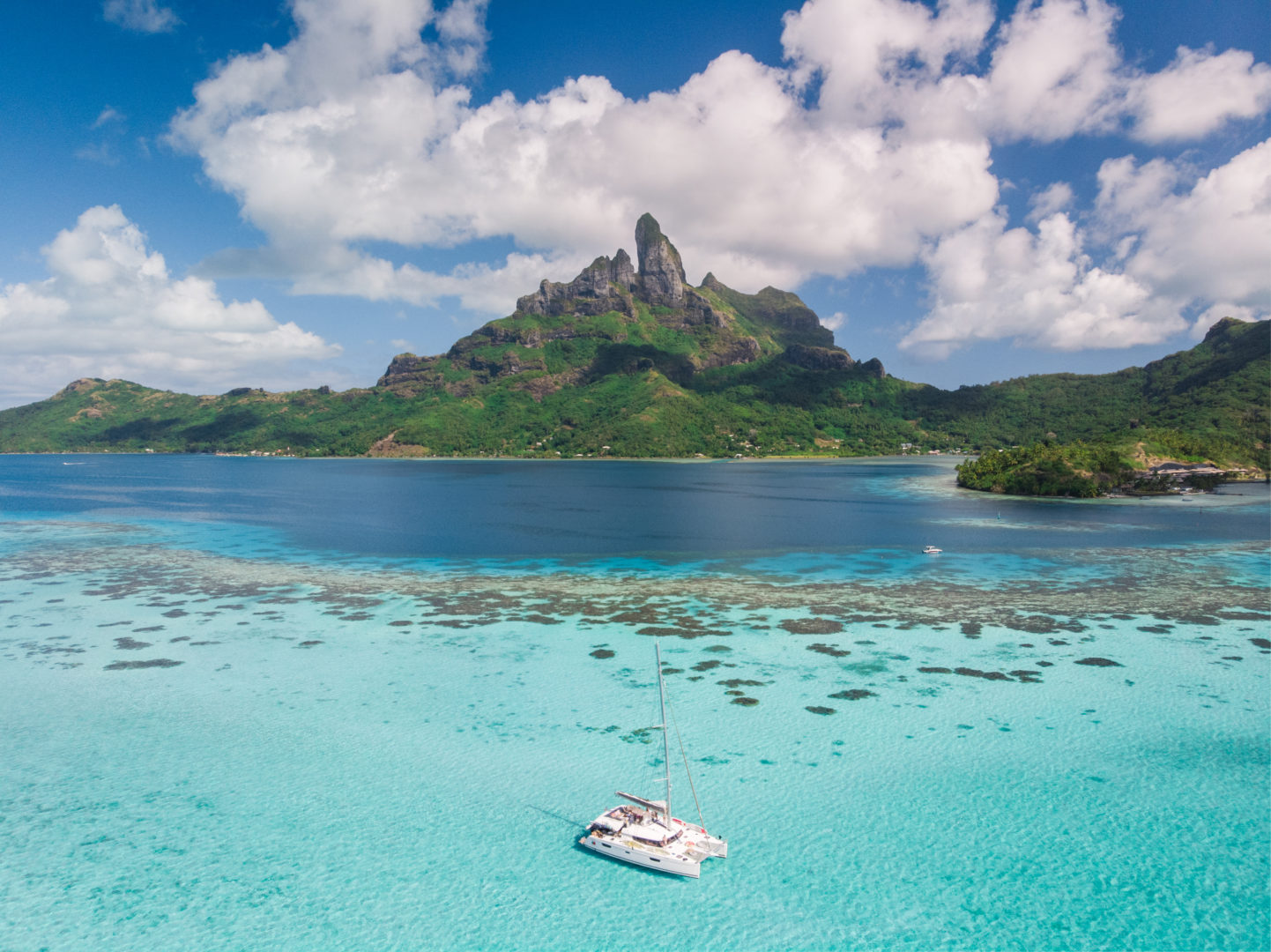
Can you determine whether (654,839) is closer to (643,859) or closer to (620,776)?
(643,859)

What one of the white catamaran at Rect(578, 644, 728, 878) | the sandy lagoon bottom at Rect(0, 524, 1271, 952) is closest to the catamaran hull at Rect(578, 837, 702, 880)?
the white catamaran at Rect(578, 644, 728, 878)

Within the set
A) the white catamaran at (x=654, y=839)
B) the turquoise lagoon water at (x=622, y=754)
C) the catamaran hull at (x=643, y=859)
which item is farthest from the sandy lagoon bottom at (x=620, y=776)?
the white catamaran at (x=654, y=839)

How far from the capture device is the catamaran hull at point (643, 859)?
646 inches

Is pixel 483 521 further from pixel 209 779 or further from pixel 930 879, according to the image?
pixel 930 879

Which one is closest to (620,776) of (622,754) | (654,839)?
(622,754)

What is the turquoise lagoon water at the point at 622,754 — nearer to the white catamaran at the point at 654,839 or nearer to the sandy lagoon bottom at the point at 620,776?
the sandy lagoon bottom at the point at 620,776

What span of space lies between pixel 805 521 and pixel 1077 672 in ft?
168

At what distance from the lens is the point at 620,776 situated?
68.4ft

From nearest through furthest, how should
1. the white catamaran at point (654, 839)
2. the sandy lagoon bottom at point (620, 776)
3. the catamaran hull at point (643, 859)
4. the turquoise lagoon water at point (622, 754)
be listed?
the sandy lagoon bottom at point (620, 776)
the turquoise lagoon water at point (622, 754)
the catamaran hull at point (643, 859)
the white catamaran at point (654, 839)

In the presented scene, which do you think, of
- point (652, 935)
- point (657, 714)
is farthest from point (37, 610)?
point (652, 935)

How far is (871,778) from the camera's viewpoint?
2083 cm

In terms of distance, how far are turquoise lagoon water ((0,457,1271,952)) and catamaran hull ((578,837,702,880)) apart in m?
0.39

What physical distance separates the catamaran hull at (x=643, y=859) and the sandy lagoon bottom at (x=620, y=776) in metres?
0.34

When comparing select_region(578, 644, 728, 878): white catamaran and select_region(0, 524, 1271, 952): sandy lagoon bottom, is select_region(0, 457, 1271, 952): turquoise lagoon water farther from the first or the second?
select_region(578, 644, 728, 878): white catamaran
